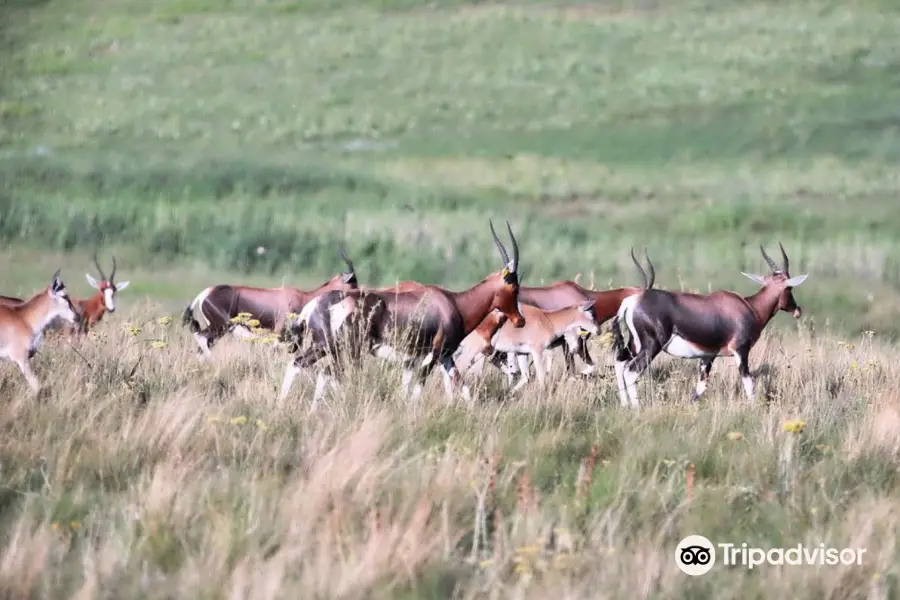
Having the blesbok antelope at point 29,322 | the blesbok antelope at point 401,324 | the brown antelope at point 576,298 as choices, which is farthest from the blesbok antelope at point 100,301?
the blesbok antelope at point 401,324

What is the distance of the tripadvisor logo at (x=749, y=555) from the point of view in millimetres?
5816

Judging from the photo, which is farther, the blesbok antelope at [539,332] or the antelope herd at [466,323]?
the blesbok antelope at [539,332]

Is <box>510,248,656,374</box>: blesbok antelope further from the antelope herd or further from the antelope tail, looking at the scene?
the antelope tail

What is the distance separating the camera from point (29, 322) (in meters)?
10.2

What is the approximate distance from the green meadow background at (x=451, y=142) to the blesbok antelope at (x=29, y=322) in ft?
31.2

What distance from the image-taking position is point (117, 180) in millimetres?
32000

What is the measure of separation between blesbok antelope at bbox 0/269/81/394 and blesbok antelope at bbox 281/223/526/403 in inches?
80.1

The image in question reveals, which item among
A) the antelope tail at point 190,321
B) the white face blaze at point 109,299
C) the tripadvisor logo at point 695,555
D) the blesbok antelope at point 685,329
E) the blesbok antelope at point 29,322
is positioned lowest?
the tripadvisor logo at point 695,555

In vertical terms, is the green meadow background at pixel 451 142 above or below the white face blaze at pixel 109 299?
above

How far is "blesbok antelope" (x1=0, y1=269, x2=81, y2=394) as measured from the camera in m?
9.50

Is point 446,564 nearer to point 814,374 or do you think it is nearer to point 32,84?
point 814,374

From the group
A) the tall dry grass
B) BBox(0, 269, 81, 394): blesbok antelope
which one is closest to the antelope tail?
BBox(0, 269, 81, 394): blesbok antelope

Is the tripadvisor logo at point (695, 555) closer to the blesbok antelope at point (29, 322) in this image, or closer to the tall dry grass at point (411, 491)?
the tall dry grass at point (411, 491)

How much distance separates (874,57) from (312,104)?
2074 centimetres
